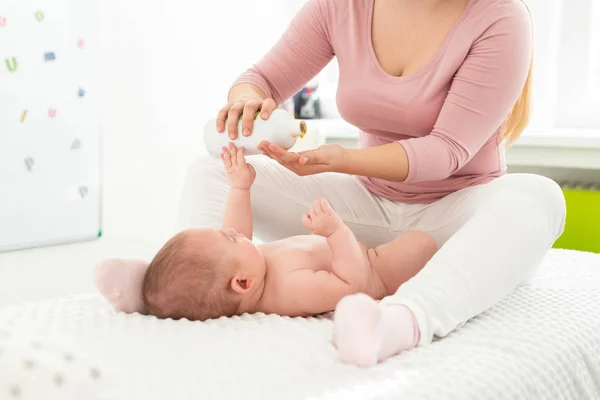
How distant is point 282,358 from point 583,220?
5.19 feet

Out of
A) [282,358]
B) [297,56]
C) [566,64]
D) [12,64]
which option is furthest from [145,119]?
[282,358]

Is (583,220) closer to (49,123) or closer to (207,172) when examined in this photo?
(207,172)

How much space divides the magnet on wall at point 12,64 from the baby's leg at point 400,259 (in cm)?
125

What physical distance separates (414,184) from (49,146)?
3.91 feet

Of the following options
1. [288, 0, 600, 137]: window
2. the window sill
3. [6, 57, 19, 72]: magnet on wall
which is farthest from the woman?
[288, 0, 600, 137]: window

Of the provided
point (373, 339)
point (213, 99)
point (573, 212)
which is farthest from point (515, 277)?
point (213, 99)

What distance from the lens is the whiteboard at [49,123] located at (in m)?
1.95

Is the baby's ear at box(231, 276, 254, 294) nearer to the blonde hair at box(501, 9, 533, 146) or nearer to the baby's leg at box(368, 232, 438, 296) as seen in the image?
the baby's leg at box(368, 232, 438, 296)

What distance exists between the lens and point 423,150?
1220 millimetres

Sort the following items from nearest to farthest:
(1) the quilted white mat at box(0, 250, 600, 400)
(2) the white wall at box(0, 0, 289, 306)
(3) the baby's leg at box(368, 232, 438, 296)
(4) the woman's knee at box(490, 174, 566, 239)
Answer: (1) the quilted white mat at box(0, 250, 600, 400) → (4) the woman's knee at box(490, 174, 566, 239) → (3) the baby's leg at box(368, 232, 438, 296) → (2) the white wall at box(0, 0, 289, 306)

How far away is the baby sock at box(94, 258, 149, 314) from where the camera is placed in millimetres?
1042

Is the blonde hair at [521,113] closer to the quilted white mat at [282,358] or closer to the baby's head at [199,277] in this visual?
the quilted white mat at [282,358]

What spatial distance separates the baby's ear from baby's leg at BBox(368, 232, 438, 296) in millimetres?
258

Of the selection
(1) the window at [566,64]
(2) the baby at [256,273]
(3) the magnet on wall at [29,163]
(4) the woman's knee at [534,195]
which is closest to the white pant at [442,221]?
(4) the woman's knee at [534,195]
